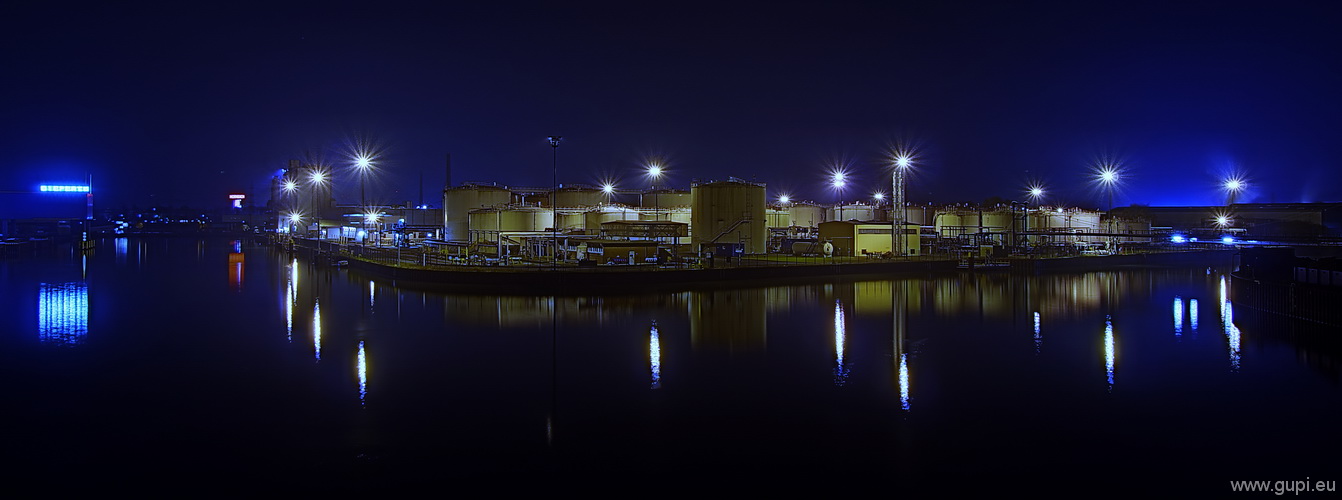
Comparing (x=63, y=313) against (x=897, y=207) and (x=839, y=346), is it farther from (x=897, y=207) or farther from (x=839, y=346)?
(x=897, y=207)

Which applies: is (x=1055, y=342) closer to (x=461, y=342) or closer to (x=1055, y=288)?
(x=461, y=342)

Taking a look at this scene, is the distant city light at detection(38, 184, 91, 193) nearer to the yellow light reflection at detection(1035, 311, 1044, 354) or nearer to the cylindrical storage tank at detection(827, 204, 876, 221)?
the cylindrical storage tank at detection(827, 204, 876, 221)

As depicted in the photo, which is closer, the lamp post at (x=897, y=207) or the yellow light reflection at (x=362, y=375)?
the yellow light reflection at (x=362, y=375)

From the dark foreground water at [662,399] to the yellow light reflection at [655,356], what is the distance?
80 mm

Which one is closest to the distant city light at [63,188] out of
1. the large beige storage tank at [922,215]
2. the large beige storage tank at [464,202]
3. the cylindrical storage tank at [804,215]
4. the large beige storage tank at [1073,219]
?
the large beige storage tank at [464,202]

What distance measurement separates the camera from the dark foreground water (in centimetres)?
849

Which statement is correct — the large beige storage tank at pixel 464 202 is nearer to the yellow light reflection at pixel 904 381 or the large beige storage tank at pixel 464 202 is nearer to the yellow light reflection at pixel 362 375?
the yellow light reflection at pixel 362 375

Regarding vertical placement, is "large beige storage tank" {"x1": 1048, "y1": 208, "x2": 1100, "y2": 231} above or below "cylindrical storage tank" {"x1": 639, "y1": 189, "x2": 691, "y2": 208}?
below

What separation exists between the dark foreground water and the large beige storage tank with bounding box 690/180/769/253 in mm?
19749

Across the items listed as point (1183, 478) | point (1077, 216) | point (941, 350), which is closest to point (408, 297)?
point (941, 350)

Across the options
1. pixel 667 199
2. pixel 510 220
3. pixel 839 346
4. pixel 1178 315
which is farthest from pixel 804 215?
pixel 839 346

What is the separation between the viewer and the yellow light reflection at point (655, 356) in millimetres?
13180

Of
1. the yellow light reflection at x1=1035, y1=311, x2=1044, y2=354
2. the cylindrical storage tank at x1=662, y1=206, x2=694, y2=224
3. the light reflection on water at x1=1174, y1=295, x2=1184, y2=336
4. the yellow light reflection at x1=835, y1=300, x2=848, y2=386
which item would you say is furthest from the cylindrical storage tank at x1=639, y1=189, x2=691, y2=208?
the yellow light reflection at x1=1035, y1=311, x2=1044, y2=354

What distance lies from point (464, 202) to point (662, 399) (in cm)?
4591
